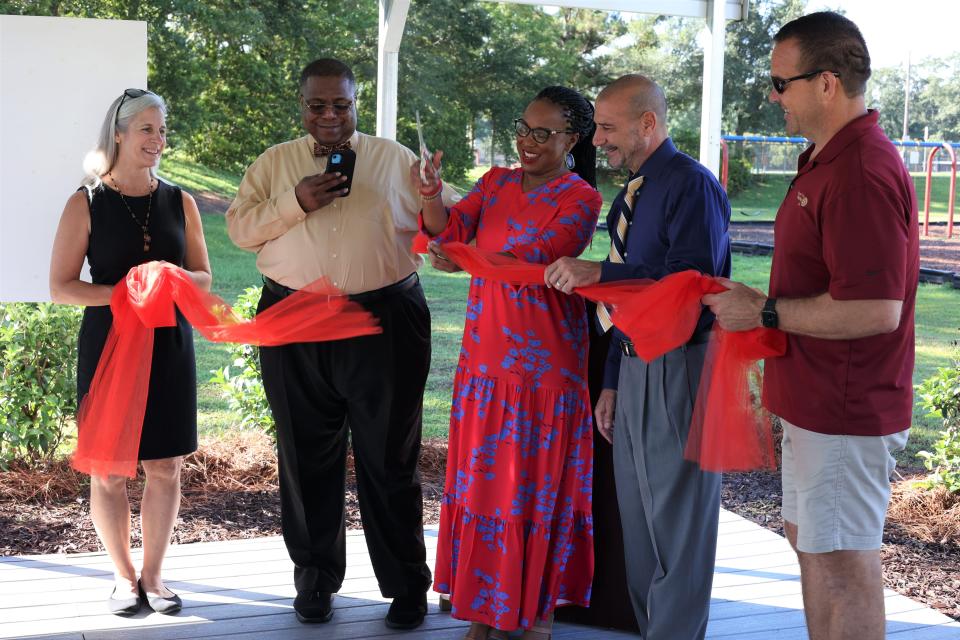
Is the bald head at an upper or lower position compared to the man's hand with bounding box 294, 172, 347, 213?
upper

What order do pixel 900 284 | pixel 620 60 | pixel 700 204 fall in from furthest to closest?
pixel 620 60 → pixel 700 204 → pixel 900 284

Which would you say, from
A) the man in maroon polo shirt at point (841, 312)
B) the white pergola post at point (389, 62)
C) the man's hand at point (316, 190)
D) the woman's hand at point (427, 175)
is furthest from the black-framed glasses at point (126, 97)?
the man in maroon polo shirt at point (841, 312)

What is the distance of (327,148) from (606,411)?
128cm

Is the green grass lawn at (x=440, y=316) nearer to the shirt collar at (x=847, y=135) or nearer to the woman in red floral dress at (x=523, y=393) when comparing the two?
the woman in red floral dress at (x=523, y=393)

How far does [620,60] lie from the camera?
15.2 metres

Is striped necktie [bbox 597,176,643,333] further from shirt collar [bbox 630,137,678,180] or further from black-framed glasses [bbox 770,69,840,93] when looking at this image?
black-framed glasses [bbox 770,69,840,93]

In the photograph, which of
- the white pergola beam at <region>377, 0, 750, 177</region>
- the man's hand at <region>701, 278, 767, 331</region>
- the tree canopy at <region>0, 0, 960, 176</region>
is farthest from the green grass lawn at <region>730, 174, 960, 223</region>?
the man's hand at <region>701, 278, 767, 331</region>

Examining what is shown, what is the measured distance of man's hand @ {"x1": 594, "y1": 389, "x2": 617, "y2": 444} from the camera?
3.17 m

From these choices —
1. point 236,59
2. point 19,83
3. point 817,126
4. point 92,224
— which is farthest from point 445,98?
point 817,126

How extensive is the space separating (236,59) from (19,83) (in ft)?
28.7

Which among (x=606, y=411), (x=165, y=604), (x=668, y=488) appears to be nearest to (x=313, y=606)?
(x=165, y=604)

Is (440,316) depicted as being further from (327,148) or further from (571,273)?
(571,273)

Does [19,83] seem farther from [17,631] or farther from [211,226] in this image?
[211,226]

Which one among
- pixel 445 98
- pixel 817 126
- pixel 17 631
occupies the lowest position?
pixel 17 631
